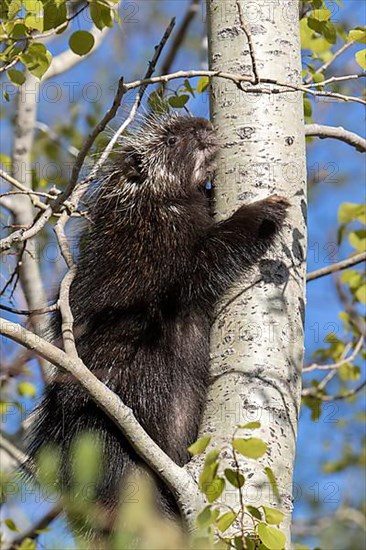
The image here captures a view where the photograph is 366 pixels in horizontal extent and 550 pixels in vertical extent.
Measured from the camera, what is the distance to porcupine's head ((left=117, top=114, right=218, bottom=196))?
3570 millimetres

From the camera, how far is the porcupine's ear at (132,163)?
3688mm

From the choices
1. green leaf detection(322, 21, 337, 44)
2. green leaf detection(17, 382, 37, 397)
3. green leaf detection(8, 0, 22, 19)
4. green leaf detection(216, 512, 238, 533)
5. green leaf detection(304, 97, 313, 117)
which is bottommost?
green leaf detection(216, 512, 238, 533)

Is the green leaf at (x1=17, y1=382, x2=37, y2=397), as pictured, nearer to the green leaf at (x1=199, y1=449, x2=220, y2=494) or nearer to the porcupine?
the porcupine

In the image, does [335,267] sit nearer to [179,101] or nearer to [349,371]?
[179,101]

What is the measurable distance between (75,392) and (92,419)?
0.11 metres

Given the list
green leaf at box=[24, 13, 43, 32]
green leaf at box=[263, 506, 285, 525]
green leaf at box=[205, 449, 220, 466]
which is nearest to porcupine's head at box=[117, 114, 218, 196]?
green leaf at box=[24, 13, 43, 32]

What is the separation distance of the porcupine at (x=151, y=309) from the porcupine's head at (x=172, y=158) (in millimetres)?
42

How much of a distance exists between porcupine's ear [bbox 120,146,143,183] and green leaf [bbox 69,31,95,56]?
0.97 meters

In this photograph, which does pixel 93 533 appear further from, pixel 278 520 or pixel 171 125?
pixel 171 125

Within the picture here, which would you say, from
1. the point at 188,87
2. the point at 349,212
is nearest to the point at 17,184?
the point at 188,87

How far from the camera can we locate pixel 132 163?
12.4 feet

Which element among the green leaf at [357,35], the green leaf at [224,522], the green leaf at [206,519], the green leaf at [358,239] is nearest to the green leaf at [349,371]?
the green leaf at [358,239]

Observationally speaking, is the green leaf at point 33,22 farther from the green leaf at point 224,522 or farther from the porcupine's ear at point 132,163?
the green leaf at point 224,522

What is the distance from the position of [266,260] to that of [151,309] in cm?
66
